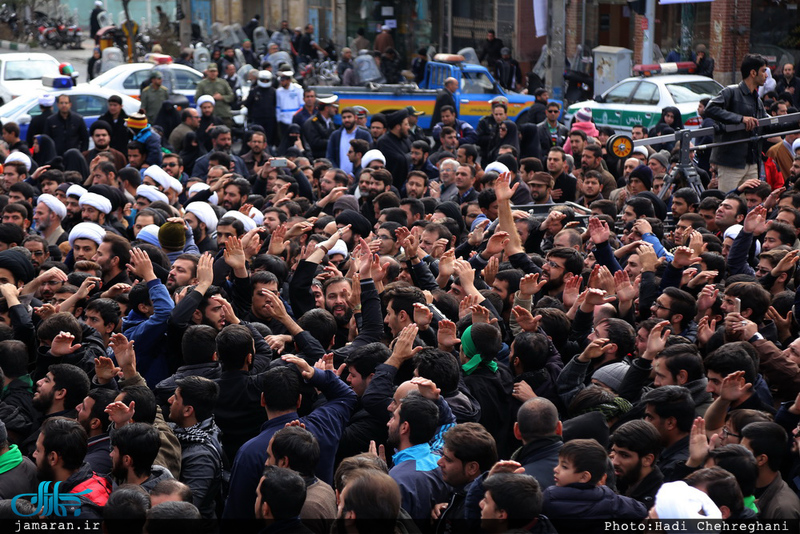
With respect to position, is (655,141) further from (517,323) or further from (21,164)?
(21,164)

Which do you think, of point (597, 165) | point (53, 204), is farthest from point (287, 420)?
point (597, 165)

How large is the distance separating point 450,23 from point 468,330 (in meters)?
28.6

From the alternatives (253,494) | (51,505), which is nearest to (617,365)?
(253,494)

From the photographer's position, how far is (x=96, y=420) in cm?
499

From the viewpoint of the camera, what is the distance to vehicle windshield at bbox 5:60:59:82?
22172 mm

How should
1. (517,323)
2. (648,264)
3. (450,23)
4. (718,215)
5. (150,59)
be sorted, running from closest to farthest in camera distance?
(517,323), (648,264), (718,215), (150,59), (450,23)

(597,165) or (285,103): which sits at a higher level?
(285,103)

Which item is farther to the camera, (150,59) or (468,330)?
(150,59)

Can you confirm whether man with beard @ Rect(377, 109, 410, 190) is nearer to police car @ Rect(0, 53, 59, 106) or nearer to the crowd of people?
the crowd of people

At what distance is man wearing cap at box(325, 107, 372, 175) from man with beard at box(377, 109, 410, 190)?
103 cm

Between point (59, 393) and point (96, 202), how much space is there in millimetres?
4127

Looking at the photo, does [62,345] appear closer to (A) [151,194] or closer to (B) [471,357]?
(B) [471,357]

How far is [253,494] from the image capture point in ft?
14.8

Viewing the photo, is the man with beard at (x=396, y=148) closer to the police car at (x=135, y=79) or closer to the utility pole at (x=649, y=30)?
the police car at (x=135, y=79)
